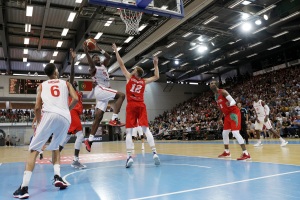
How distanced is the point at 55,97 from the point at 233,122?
13.6ft

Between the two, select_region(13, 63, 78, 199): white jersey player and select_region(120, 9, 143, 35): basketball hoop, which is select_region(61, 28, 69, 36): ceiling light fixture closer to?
select_region(120, 9, 143, 35): basketball hoop

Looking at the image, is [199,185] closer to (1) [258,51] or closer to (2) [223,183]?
(2) [223,183]

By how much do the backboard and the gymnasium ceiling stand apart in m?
5.33

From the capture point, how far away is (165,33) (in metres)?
17.0

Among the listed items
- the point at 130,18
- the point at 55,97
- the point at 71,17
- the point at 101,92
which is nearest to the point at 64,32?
the point at 71,17

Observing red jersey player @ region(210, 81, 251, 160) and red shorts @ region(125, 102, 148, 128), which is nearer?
red shorts @ region(125, 102, 148, 128)

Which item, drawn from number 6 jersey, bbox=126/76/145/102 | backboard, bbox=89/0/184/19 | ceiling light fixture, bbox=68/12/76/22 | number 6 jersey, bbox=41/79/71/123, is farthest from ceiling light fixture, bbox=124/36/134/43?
number 6 jersey, bbox=41/79/71/123

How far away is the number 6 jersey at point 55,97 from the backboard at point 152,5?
4.57 metres

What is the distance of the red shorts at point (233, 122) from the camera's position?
6.02 meters

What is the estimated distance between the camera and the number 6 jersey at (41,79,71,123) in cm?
346

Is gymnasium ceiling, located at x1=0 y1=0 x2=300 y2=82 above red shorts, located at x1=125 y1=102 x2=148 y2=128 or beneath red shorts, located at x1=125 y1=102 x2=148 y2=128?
above

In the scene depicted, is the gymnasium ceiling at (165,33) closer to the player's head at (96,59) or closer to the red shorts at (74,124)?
the player's head at (96,59)

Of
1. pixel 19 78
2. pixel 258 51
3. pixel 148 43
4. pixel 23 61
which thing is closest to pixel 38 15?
pixel 148 43

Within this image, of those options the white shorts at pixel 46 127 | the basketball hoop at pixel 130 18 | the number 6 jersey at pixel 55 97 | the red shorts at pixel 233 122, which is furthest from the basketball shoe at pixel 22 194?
the basketball hoop at pixel 130 18
